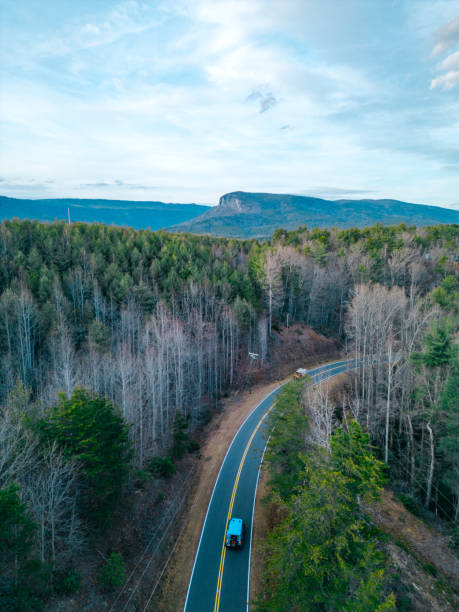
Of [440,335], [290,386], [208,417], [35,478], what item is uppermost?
[440,335]

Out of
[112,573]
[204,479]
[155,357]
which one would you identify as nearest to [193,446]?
[204,479]

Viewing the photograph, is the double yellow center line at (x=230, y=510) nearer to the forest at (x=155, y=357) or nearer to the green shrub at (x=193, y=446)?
the green shrub at (x=193, y=446)

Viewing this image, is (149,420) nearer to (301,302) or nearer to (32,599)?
(32,599)

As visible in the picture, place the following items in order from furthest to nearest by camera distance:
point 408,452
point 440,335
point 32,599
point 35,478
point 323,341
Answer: point 323,341, point 408,452, point 440,335, point 35,478, point 32,599

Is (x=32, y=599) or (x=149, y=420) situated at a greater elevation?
(x=32, y=599)

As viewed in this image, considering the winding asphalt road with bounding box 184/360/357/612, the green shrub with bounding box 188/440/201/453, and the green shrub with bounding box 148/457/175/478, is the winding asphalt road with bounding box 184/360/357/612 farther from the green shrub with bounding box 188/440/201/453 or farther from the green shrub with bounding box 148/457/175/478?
the green shrub with bounding box 148/457/175/478

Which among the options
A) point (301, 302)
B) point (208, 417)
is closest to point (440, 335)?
point (208, 417)

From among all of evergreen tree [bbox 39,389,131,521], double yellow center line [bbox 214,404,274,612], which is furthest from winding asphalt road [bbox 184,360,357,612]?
evergreen tree [bbox 39,389,131,521]
